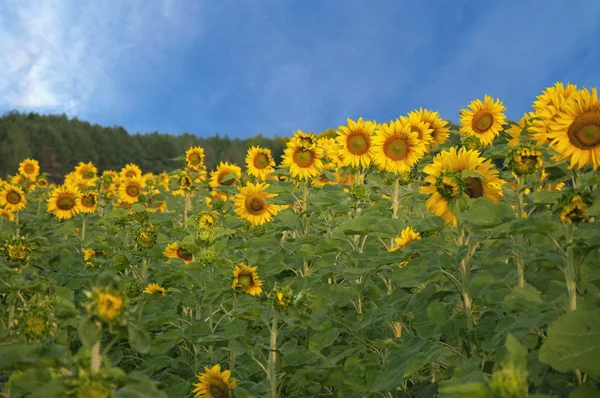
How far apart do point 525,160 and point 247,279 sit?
2366 millimetres

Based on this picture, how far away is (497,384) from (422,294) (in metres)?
1.52

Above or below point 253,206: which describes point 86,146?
above

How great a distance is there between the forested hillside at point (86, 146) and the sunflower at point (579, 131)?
22.4 meters

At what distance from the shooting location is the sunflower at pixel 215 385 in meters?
3.87

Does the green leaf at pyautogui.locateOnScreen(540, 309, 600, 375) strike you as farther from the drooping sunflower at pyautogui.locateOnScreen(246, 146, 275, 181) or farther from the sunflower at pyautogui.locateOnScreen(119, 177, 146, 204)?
the sunflower at pyautogui.locateOnScreen(119, 177, 146, 204)

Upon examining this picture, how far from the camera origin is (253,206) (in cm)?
676

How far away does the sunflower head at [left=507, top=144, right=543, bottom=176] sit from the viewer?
2.82 meters

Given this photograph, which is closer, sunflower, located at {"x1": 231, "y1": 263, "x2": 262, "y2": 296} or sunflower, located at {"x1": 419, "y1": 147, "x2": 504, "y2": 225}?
sunflower, located at {"x1": 419, "y1": 147, "x2": 504, "y2": 225}

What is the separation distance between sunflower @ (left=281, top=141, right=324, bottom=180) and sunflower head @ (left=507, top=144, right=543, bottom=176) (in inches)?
139

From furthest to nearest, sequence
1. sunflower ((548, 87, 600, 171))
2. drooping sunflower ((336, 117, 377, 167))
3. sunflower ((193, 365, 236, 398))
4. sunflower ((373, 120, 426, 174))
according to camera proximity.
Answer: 1. drooping sunflower ((336, 117, 377, 167))
2. sunflower ((373, 120, 426, 174))
3. sunflower ((193, 365, 236, 398))
4. sunflower ((548, 87, 600, 171))

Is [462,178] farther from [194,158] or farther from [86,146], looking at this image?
[86,146]

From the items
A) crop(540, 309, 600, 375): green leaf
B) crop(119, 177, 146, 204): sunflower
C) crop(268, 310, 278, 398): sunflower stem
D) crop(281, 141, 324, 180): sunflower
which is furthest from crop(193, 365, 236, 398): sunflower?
crop(119, 177, 146, 204): sunflower

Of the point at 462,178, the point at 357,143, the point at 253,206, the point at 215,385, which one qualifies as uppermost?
the point at 357,143

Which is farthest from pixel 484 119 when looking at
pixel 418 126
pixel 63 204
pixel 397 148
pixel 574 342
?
pixel 63 204
